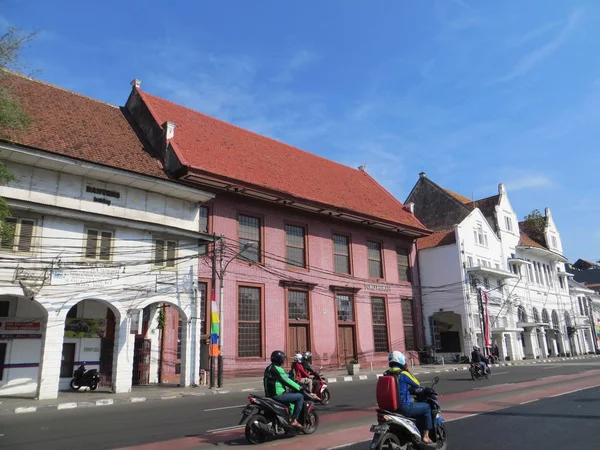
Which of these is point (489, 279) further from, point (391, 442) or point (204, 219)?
point (391, 442)

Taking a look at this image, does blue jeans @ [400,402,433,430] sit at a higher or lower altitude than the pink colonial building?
lower

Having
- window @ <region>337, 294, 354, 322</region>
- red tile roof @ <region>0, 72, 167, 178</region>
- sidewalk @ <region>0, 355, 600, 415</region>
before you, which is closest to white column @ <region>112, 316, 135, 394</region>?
sidewalk @ <region>0, 355, 600, 415</region>

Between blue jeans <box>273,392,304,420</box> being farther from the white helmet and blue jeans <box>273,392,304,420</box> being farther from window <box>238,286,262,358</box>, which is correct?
window <box>238,286,262,358</box>

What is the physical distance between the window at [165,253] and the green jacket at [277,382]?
1175 centimetres

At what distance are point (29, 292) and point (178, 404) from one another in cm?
640

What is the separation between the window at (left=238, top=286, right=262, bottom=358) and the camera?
22.4 meters

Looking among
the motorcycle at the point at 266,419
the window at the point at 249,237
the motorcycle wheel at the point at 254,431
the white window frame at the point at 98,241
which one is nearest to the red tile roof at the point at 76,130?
the white window frame at the point at 98,241

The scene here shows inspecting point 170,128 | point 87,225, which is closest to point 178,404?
point 87,225

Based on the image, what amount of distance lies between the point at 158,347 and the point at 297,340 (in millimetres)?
7439

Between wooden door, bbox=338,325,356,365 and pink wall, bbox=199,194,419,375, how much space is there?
1.38 feet

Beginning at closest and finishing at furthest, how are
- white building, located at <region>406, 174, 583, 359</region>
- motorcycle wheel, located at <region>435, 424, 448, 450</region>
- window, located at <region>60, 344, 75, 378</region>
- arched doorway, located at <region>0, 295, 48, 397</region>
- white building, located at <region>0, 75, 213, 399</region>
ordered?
motorcycle wheel, located at <region>435, 424, 448, 450</region>
white building, located at <region>0, 75, 213, 399</region>
arched doorway, located at <region>0, 295, 48, 397</region>
window, located at <region>60, 344, 75, 378</region>
white building, located at <region>406, 174, 583, 359</region>

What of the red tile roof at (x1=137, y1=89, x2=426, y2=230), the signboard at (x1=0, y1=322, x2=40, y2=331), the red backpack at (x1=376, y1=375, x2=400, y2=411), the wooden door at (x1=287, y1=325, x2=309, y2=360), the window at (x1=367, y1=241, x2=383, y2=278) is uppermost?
the red tile roof at (x1=137, y1=89, x2=426, y2=230)

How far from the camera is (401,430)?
21.0 ft

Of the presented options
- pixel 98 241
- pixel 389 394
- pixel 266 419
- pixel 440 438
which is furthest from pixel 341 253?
pixel 389 394
